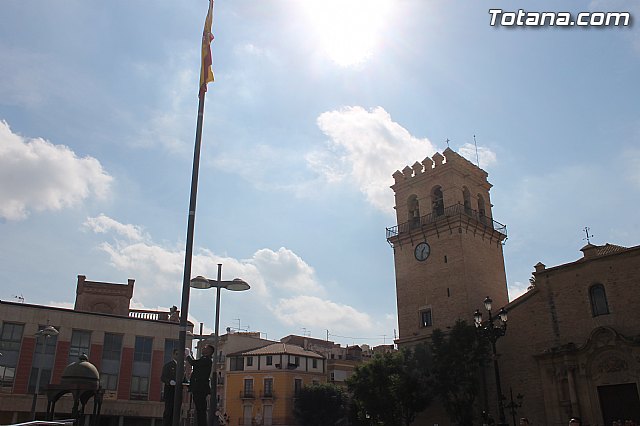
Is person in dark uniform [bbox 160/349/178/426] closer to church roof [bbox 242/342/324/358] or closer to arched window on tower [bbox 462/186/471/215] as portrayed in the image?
arched window on tower [bbox 462/186/471/215]

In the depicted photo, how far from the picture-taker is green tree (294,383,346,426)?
5025cm

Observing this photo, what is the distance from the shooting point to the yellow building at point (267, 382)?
168 ft

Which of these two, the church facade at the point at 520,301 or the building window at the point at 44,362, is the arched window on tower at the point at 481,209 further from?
the building window at the point at 44,362

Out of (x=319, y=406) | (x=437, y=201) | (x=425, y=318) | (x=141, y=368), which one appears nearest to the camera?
(x=141, y=368)

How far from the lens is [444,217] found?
3619 cm

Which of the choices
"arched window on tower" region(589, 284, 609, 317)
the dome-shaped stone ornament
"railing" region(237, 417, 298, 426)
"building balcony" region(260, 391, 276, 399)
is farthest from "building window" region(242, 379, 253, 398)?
the dome-shaped stone ornament

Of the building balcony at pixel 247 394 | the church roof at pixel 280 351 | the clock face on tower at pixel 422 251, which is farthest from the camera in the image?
the church roof at pixel 280 351

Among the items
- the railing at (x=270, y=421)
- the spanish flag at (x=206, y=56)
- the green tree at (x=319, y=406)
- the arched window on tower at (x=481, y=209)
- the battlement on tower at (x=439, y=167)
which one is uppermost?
the battlement on tower at (x=439, y=167)

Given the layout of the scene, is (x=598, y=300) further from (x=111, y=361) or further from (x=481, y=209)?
(x=111, y=361)

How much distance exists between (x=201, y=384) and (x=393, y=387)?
23.9 m

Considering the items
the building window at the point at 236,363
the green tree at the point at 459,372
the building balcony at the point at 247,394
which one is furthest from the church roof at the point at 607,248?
the building window at the point at 236,363

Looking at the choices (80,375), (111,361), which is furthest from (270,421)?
(80,375)

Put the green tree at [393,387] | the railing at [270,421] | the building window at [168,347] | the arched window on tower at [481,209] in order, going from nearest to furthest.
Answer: the green tree at [393,387] < the building window at [168,347] < the arched window on tower at [481,209] < the railing at [270,421]

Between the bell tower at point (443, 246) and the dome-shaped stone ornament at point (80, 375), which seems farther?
the bell tower at point (443, 246)
